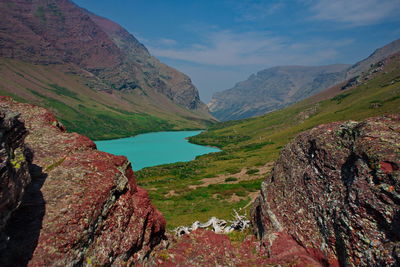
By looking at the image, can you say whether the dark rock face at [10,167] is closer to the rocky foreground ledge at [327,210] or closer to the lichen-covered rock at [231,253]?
the lichen-covered rock at [231,253]

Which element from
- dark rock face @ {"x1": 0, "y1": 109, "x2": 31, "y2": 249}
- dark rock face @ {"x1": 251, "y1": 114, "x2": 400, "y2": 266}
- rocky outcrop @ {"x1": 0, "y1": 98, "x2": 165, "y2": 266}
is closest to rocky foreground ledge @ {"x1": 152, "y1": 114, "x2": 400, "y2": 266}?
dark rock face @ {"x1": 251, "y1": 114, "x2": 400, "y2": 266}

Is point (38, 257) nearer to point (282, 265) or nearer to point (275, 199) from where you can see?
point (282, 265)

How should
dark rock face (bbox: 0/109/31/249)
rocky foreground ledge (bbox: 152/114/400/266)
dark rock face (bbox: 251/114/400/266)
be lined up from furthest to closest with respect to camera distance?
rocky foreground ledge (bbox: 152/114/400/266) → dark rock face (bbox: 251/114/400/266) → dark rock face (bbox: 0/109/31/249)

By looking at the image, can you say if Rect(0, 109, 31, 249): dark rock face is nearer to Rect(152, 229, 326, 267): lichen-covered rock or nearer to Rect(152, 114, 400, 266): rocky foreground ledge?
Rect(152, 229, 326, 267): lichen-covered rock

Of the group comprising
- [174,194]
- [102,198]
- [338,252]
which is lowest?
[174,194]

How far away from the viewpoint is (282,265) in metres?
14.8

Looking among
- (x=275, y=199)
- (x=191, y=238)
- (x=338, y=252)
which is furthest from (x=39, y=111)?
(x=338, y=252)

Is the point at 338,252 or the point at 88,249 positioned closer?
the point at 88,249

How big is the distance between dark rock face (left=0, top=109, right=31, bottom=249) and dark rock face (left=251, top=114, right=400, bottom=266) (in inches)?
602

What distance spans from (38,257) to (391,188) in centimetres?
1672

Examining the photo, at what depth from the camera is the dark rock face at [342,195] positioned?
482 inches

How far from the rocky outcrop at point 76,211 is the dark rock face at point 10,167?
1.25 m

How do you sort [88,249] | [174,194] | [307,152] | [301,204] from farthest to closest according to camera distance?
[174,194] → [307,152] → [301,204] → [88,249]

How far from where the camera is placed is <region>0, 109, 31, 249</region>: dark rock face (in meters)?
9.54
